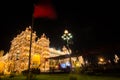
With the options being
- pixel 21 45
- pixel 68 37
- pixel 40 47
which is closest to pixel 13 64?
Result: pixel 21 45

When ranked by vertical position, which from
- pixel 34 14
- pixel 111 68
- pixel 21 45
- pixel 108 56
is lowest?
pixel 111 68

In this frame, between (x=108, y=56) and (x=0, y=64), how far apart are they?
161 feet

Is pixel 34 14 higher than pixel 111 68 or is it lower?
higher

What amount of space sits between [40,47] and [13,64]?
13719mm

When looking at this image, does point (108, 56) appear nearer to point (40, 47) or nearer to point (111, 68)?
point (111, 68)

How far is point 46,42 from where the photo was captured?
257ft

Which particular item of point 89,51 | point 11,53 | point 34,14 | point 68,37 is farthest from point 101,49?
point 11,53

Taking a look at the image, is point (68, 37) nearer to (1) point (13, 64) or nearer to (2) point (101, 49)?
(2) point (101, 49)

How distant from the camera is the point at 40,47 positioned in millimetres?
75875

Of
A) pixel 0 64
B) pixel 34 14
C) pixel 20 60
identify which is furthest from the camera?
pixel 0 64

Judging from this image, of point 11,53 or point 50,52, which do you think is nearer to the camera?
point 11,53

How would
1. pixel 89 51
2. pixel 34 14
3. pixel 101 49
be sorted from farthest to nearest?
pixel 89 51, pixel 101 49, pixel 34 14

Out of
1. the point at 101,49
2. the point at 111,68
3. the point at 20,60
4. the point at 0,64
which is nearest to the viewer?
the point at 111,68

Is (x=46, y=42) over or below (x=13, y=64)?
over
